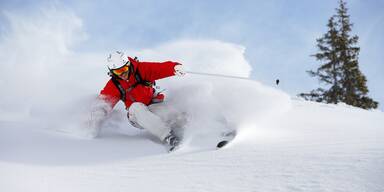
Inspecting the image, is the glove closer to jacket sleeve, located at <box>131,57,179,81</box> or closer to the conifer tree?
jacket sleeve, located at <box>131,57,179,81</box>

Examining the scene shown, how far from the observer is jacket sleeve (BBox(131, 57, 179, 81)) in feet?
19.6

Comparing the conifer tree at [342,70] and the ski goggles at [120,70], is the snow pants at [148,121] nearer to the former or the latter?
the ski goggles at [120,70]

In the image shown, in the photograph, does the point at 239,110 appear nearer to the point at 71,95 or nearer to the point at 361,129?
the point at 361,129

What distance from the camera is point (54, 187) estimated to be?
3.33m

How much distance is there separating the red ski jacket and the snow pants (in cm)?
34

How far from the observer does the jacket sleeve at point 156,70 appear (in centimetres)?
598

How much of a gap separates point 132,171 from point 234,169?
3.58ft

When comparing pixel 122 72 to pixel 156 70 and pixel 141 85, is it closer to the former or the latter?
pixel 141 85

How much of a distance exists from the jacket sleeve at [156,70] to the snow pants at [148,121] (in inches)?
21.4

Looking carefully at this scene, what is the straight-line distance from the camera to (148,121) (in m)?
5.67

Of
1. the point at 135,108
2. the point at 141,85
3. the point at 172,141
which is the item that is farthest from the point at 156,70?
the point at 172,141

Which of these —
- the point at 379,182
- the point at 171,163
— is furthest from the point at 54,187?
the point at 379,182

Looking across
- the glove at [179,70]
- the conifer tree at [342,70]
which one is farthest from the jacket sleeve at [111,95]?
the conifer tree at [342,70]

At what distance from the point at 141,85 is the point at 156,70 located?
36 cm
